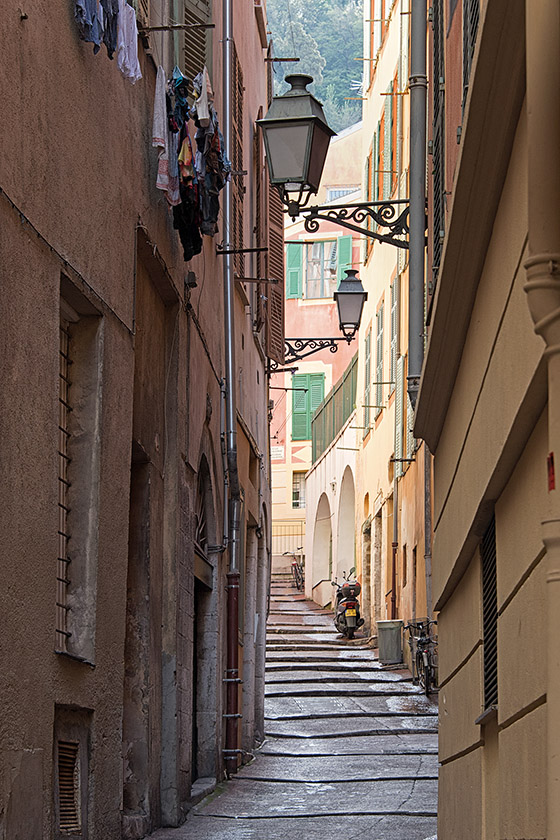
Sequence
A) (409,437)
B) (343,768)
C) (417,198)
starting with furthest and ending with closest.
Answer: (409,437)
(343,768)
(417,198)

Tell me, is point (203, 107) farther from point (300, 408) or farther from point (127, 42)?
point (300, 408)

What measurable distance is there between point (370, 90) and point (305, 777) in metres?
19.7

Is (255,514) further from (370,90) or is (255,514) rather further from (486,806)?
(370,90)

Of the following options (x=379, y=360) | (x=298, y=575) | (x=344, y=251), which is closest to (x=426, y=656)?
(x=379, y=360)

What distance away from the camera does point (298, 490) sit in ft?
156

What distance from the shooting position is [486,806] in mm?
5691

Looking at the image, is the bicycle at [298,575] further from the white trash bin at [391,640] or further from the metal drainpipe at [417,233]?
the metal drainpipe at [417,233]

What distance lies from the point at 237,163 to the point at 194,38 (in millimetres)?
3132

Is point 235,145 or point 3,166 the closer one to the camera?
point 3,166

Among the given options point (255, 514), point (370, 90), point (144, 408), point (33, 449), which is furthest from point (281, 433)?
point (33, 449)

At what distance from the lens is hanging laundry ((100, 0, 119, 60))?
7.30m

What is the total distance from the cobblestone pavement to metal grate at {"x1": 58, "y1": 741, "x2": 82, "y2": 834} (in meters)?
2.03

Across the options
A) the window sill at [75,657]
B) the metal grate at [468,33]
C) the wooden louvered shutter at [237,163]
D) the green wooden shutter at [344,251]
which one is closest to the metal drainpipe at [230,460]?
the wooden louvered shutter at [237,163]

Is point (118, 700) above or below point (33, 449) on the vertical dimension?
below
